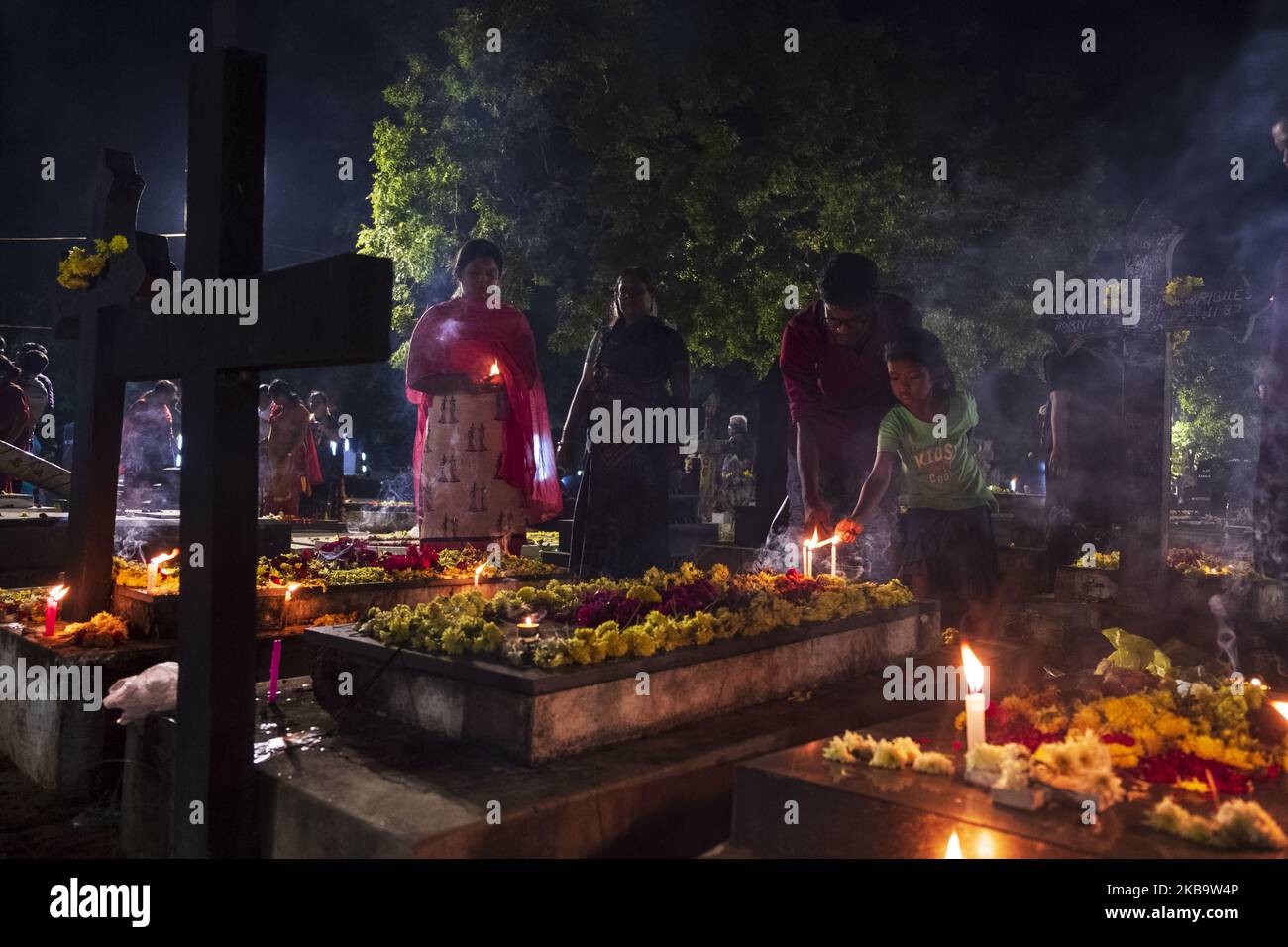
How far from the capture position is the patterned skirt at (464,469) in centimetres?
878

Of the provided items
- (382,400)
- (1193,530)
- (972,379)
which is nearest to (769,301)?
(972,379)

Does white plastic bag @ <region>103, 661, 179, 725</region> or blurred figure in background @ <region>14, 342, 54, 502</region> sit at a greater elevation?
blurred figure in background @ <region>14, 342, 54, 502</region>

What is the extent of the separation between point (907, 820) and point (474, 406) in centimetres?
638

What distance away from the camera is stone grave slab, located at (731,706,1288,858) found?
9.30 feet

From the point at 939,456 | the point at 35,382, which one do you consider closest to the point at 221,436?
the point at 939,456

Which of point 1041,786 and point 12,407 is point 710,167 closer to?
point 12,407

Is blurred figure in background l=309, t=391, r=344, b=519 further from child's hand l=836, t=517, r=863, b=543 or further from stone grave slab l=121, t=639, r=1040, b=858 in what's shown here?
stone grave slab l=121, t=639, r=1040, b=858

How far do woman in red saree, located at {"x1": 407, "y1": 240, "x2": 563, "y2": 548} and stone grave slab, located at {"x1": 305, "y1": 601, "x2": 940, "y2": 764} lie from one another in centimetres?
386

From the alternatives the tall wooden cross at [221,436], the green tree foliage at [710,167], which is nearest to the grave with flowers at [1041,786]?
the tall wooden cross at [221,436]

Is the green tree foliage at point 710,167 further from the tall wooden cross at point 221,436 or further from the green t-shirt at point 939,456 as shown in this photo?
the tall wooden cross at point 221,436

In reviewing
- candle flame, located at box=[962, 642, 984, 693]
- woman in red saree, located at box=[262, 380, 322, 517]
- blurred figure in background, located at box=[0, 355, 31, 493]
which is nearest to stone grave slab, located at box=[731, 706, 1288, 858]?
candle flame, located at box=[962, 642, 984, 693]

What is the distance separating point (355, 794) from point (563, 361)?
78.9 ft

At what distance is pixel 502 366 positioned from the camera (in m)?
8.80

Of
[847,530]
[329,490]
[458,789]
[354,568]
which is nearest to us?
[458,789]
